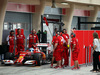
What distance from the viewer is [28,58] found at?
1836 centimetres

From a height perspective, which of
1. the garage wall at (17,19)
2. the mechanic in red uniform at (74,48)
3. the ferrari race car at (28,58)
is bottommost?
the ferrari race car at (28,58)

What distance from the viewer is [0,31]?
75.7ft

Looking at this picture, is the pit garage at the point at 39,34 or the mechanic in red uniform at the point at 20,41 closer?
the pit garage at the point at 39,34

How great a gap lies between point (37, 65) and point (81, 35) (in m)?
2.79

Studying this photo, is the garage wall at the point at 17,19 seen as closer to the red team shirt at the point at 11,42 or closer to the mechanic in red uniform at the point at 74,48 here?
→ the red team shirt at the point at 11,42

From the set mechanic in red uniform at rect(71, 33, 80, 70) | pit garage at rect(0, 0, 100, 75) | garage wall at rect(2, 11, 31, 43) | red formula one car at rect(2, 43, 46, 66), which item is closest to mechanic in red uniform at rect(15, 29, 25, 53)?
pit garage at rect(0, 0, 100, 75)

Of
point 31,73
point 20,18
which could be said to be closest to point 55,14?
point 20,18

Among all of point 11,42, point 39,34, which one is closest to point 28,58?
point 39,34

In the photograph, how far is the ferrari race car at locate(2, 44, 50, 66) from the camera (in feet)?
59.4

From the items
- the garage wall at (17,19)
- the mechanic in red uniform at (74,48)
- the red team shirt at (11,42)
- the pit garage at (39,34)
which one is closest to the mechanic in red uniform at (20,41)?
the pit garage at (39,34)

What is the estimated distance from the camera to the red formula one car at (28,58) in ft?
59.4

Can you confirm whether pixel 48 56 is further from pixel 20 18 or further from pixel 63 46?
pixel 20 18

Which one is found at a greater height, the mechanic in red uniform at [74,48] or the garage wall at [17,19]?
the garage wall at [17,19]

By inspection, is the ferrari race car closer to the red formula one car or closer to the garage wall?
Answer: the red formula one car
